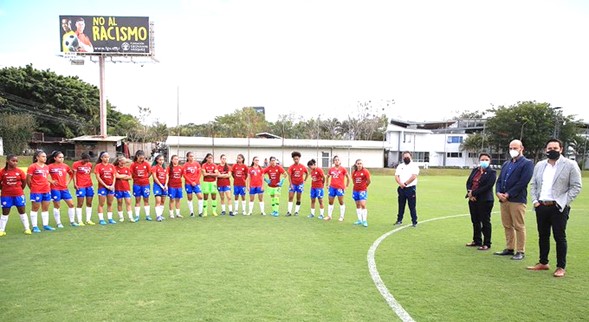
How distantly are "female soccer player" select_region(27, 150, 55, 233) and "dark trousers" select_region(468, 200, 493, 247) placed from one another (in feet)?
31.3

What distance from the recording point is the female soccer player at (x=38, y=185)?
29.0 ft

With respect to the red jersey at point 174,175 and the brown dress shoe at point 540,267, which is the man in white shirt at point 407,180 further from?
the red jersey at point 174,175

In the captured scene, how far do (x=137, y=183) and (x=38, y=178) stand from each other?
2.32 metres

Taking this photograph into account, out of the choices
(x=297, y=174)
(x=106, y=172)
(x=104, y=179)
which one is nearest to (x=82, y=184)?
(x=104, y=179)

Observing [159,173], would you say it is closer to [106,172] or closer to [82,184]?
[106,172]

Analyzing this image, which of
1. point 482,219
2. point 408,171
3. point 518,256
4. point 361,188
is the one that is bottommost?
point 518,256

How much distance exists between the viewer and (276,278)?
5.52 m

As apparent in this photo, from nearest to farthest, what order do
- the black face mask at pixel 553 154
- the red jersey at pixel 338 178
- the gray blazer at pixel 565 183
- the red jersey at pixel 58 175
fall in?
1. the gray blazer at pixel 565 183
2. the black face mask at pixel 553 154
3. the red jersey at pixel 58 175
4. the red jersey at pixel 338 178

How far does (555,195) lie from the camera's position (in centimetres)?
585

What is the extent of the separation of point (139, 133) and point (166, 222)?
5128 cm

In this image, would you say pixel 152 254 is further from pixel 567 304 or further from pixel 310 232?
pixel 567 304

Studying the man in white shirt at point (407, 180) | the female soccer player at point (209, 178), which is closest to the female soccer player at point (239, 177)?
the female soccer player at point (209, 178)

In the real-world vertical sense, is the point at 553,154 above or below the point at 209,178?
above

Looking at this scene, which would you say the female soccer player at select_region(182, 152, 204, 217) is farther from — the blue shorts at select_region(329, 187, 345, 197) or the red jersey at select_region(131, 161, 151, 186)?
the blue shorts at select_region(329, 187, 345, 197)
